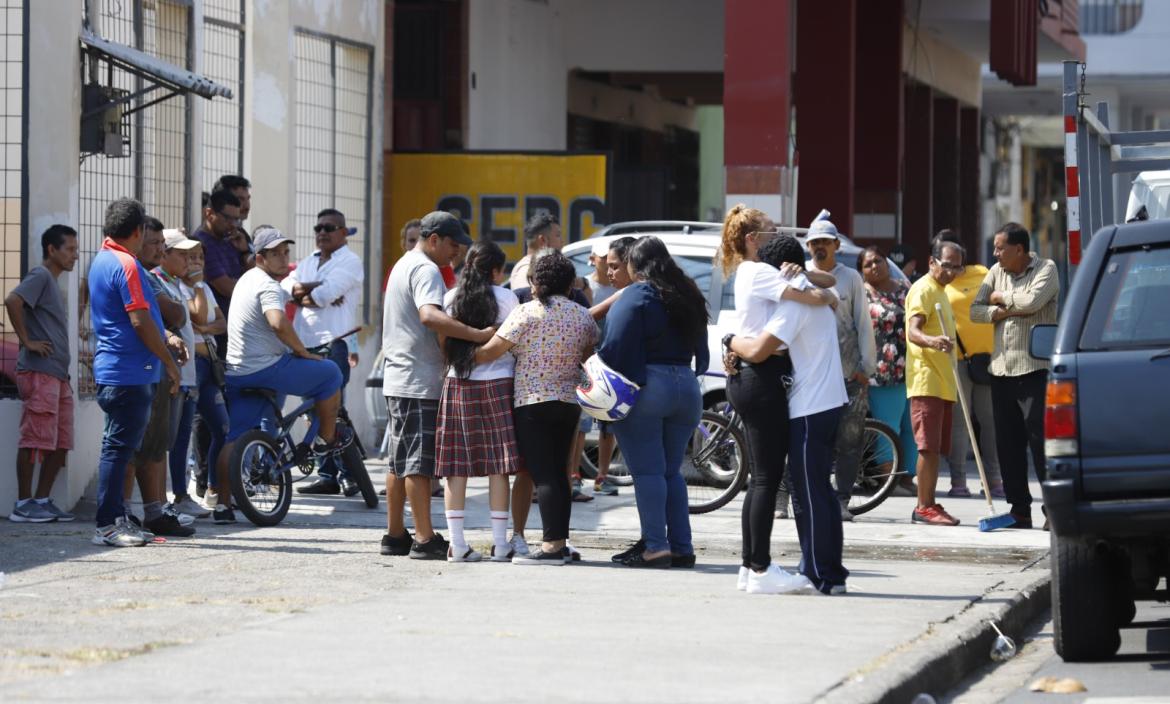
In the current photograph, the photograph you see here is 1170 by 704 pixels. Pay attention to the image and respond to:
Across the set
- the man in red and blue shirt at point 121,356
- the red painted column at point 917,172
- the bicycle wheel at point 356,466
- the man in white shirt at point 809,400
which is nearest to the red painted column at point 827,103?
the red painted column at point 917,172

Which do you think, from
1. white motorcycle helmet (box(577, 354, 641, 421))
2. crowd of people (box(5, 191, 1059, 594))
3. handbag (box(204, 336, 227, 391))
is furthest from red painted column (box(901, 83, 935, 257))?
white motorcycle helmet (box(577, 354, 641, 421))

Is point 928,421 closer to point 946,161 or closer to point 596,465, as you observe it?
point 596,465

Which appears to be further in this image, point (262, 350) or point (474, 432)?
point (262, 350)

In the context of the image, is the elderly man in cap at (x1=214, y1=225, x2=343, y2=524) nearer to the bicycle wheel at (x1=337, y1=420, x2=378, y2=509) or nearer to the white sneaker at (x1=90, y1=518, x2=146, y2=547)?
the bicycle wheel at (x1=337, y1=420, x2=378, y2=509)

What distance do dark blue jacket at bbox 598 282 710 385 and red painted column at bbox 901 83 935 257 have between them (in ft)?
67.2

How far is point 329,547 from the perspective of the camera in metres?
11.4

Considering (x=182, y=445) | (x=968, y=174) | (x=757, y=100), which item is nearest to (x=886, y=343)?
(x=757, y=100)

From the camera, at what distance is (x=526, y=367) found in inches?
416

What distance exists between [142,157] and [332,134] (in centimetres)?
408

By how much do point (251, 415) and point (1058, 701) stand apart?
21.1ft

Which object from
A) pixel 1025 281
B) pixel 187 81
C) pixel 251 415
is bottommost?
pixel 251 415

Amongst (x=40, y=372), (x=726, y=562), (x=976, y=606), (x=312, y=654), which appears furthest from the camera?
(x=40, y=372)

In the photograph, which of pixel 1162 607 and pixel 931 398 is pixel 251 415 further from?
pixel 1162 607

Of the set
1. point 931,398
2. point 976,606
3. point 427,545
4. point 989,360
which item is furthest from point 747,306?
point 989,360
